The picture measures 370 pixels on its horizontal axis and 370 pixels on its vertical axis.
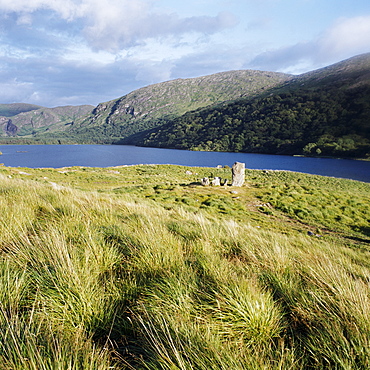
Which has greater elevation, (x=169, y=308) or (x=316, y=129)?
(x=316, y=129)

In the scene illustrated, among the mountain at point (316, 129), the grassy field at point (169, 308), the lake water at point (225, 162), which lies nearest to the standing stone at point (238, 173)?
the grassy field at point (169, 308)

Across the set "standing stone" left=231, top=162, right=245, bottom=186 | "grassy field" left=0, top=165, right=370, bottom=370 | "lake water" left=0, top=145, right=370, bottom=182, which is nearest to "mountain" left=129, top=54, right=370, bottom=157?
"lake water" left=0, top=145, right=370, bottom=182

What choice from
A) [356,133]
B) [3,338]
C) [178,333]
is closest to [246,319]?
[178,333]

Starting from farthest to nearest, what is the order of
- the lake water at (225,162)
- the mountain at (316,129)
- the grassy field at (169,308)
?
the mountain at (316,129), the lake water at (225,162), the grassy field at (169,308)

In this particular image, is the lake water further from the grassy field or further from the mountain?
the grassy field

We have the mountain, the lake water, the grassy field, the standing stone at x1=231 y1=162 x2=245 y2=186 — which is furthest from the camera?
the mountain

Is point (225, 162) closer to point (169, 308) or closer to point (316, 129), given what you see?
point (316, 129)

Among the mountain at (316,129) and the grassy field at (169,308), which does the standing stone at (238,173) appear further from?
the mountain at (316,129)

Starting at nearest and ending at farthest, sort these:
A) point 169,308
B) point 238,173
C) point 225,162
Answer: point 169,308 < point 238,173 < point 225,162

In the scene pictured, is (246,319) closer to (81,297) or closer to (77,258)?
(81,297)

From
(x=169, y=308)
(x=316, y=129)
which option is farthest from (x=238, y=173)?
(x=316, y=129)

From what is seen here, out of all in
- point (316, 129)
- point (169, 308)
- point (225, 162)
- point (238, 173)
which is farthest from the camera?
point (316, 129)

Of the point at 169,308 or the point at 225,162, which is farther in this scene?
the point at 225,162

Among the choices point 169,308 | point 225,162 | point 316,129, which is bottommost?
point 225,162
